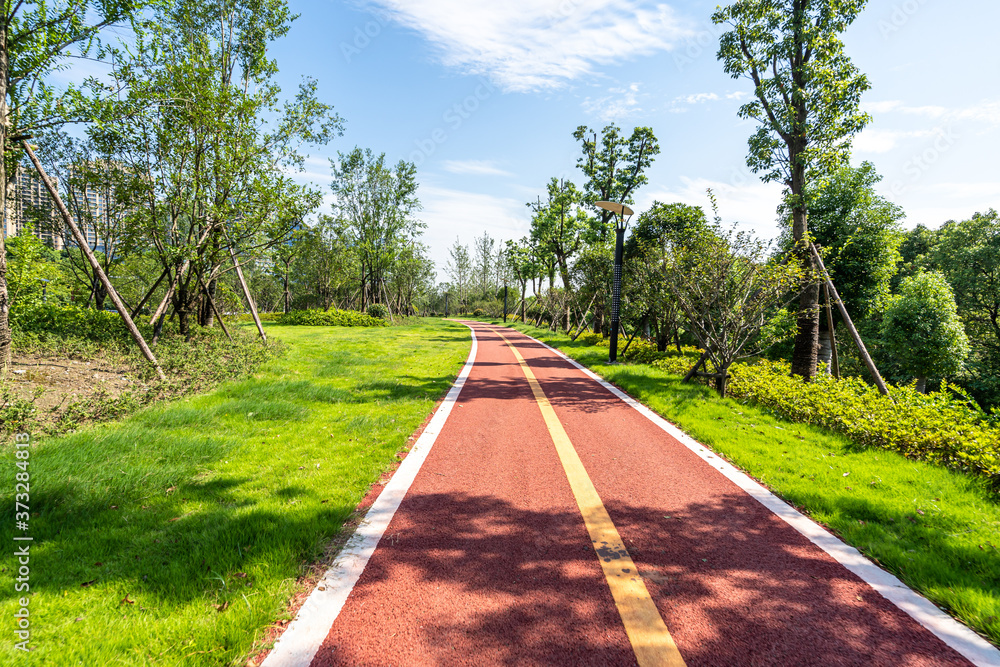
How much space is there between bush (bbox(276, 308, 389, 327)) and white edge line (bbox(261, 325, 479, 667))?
98.3 ft

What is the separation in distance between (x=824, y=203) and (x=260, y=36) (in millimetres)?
21189

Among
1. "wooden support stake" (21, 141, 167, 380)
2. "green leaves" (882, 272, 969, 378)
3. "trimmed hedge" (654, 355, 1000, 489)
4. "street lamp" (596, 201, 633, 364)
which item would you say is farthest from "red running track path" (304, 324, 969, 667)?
"green leaves" (882, 272, 969, 378)

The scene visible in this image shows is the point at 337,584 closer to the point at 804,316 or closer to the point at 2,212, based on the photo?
the point at 2,212

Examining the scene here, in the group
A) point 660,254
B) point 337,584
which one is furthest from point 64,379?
point 660,254

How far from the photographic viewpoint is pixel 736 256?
8.65 metres

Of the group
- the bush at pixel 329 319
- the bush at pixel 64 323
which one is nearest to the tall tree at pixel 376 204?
the bush at pixel 329 319

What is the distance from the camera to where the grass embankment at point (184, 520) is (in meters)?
2.08

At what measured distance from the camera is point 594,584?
2557 millimetres

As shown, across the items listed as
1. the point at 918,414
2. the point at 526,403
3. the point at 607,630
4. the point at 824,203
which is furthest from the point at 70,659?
the point at 824,203

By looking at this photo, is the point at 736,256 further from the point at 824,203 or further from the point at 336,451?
the point at 824,203

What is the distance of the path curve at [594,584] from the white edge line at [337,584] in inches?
0.5

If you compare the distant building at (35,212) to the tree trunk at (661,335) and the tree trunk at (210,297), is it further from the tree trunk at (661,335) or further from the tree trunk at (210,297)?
the tree trunk at (661,335)

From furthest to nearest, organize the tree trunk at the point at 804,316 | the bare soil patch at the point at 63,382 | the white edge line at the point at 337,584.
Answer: the tree trunk at the point at 804,316 → the bare soil patch at the point at 63,382 → the white edge line at the point at 337,584

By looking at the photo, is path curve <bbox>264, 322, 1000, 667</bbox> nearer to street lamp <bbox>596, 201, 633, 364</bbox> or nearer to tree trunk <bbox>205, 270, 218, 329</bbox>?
street lamp <bbox>596, 201, 633, 364</bbox>
